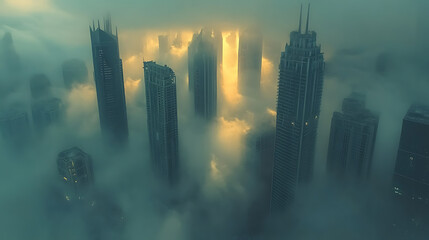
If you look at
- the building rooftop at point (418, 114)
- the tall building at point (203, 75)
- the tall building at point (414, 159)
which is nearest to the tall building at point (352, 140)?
the tall building at point (414, 159)

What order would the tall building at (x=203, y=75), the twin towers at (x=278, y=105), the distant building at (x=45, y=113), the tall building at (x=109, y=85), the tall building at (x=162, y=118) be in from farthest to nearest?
1. the tall building at (x=203, y=75)
2. the distant building at (x=45, y=113)
3. the tall building at (x=109, y=85)
4. the tall building at (x=162, y=118)
5. the twin towers at (x=278, y=105)

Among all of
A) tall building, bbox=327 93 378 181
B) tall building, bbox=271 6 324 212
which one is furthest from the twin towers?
tall building, bbox=327 93 378 181

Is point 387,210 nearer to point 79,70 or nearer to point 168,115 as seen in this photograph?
point 168,115

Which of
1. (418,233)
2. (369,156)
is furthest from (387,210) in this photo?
(369,156)

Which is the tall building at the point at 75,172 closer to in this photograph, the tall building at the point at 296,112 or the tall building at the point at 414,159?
the tall building at the point at 296,112

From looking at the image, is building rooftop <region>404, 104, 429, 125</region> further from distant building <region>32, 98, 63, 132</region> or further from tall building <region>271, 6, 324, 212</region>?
distant building <region>32, 98, 63, 132</region>

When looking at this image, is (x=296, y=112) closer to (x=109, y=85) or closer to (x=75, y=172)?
(x=75, y=172)

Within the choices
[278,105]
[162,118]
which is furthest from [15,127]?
[278,105]
